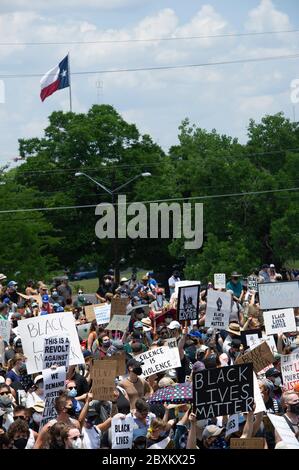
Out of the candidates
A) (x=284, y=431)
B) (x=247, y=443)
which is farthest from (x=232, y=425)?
(x=247, y=443)

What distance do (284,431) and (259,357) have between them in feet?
10.2

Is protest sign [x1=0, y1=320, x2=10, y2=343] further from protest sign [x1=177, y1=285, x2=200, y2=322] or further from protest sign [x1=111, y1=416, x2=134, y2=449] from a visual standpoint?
protest sign [x1=111, y1=416, x2=134, y2=449]

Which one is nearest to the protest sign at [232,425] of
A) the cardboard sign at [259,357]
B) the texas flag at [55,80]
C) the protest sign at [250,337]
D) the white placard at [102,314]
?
the cardboard sign at [259,357]

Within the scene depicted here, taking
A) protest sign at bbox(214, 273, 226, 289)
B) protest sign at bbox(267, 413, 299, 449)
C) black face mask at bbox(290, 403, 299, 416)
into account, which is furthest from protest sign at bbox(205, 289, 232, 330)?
protest sign at bbox(267, 413, 299, 449)

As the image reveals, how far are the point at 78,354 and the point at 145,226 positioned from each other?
54797mm

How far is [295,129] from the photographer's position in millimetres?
63562

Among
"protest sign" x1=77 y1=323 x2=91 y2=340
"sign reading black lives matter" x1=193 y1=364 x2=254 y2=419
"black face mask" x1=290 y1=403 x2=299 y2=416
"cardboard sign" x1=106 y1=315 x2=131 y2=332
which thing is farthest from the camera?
"protest sign" x1=77 y1=323 x2=91 y2=340

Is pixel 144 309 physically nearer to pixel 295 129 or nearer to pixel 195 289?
pixel 195 289

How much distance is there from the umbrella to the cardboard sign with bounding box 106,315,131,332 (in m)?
6.02

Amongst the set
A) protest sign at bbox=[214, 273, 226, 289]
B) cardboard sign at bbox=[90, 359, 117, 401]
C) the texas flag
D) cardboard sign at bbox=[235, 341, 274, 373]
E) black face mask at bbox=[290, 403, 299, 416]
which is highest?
the texas flag

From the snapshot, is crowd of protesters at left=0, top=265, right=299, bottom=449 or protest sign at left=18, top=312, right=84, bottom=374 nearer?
crowd of protesters at left=0, top=265, right=299, bottom=449

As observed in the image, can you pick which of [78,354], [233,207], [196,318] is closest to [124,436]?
[78,354]

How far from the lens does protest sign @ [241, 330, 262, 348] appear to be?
16625 millimetres

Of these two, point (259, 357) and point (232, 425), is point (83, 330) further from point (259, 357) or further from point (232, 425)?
point (232, 425)
